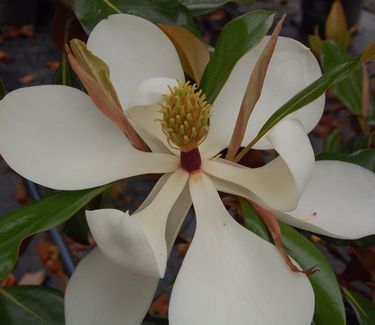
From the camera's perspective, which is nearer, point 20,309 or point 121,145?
point 121,145

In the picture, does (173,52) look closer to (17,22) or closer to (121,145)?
(121,145)

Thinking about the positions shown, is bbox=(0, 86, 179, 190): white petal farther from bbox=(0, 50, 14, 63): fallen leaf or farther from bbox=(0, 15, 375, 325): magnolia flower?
bbox=(0, 50, 14, 63): fallen leaf

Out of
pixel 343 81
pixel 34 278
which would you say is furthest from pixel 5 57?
pixel 343 81

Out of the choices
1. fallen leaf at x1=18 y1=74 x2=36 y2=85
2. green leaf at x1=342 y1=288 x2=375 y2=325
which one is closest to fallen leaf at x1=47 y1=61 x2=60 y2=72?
fallen leaf at x1=18 y1=74 x2=36 y2=85

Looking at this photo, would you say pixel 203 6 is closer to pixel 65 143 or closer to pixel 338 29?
pixel 65 143

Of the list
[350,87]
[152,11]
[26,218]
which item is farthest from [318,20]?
[26,218]

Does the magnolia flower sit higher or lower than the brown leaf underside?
lower
